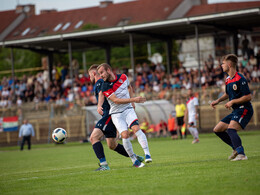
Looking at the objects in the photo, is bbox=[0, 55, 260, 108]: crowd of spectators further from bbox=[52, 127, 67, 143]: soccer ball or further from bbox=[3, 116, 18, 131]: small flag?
bbox=[52, 127, 67, 143]: soccer ball

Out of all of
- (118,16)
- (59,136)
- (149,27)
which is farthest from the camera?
(118,16)

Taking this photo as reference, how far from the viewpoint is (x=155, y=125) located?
95.4ft

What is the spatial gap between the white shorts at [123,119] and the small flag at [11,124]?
24.6 meters

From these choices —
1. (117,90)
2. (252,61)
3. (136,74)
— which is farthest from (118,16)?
(117,90)

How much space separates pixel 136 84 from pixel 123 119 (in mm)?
23752

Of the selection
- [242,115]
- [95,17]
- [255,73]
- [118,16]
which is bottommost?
[242,115]

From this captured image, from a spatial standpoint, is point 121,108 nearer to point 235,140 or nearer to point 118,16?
point 235,140

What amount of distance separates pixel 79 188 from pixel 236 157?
12.0 ft

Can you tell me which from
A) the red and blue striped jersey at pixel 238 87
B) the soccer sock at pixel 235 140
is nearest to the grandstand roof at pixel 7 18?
the red and blue striped jersey at pixel 238 87

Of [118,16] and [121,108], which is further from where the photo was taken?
[118,16]

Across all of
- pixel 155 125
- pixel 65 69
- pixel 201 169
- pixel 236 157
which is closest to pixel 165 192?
pixel 201 169

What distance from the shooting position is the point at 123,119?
32.6ft

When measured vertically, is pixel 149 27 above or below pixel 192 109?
above

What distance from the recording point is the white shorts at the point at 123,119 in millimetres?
9773
